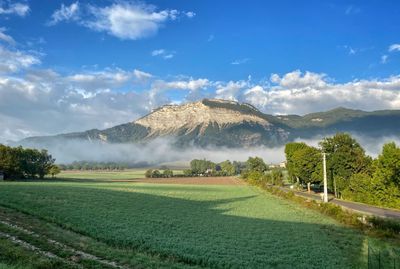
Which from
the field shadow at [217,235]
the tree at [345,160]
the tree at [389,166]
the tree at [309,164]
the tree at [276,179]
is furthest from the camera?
the tree at [276,179]

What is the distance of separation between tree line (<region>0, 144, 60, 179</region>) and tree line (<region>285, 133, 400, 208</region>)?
3284 inches

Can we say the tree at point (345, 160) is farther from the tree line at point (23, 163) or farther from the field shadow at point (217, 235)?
the tree line at point (23, 163)

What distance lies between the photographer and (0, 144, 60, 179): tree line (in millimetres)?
102625

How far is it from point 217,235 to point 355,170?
6127 centimetres

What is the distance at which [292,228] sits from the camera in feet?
124

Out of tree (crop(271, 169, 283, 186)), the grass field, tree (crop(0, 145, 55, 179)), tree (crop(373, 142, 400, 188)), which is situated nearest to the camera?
the grass field

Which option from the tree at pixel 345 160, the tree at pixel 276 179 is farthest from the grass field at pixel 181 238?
the tree at pixel 276 179

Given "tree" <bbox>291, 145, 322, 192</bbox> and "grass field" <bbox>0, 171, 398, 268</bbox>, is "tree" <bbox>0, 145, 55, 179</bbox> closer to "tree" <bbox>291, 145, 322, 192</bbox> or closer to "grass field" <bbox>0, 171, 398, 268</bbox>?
"grass field" <bbox>0, 171, 398, 268</bbox>

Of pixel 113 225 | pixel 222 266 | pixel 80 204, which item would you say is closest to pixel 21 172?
pixel 80 204

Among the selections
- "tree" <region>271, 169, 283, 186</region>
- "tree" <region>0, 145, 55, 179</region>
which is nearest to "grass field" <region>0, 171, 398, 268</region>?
"tree" <region>0, 145, 55, 179</region>

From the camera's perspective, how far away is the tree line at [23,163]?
103 metres

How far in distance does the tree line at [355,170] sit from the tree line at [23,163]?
274ft

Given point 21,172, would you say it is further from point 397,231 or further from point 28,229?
point 397,231

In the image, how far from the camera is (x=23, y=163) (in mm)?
111500
